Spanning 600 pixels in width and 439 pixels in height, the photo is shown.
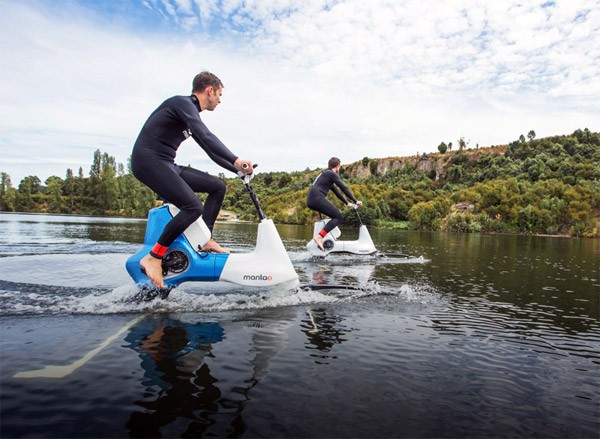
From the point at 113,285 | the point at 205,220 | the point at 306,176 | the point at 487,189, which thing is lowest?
the point at 113,285

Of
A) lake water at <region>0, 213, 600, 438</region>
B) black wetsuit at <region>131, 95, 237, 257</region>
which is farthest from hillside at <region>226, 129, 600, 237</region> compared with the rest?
black wetsuit at <region>131, 95, 237, 257</region>

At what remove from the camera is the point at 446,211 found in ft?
189

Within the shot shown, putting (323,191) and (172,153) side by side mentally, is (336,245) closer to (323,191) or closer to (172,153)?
(323,191)

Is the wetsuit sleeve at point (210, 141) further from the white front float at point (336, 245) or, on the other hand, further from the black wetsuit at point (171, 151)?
the white front float at point (336, 245)

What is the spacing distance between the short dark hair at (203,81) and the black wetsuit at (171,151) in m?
0.16

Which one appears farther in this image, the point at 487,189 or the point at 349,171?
the point at 349,171

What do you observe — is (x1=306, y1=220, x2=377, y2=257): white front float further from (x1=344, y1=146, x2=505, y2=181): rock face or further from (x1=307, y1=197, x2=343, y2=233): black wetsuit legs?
(x1=344, y1=146, x2=505, y2=181): rock face

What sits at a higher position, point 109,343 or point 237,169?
point 237,169

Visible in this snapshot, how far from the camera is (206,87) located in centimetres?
515

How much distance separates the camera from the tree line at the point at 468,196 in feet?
163

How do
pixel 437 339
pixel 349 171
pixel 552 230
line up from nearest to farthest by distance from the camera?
pixel 437 339 < pixel 552 230 < pixel 349 171

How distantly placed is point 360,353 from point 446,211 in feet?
190

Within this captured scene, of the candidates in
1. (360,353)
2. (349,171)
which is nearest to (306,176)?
(349,171)

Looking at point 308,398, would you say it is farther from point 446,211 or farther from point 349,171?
point 349,171
